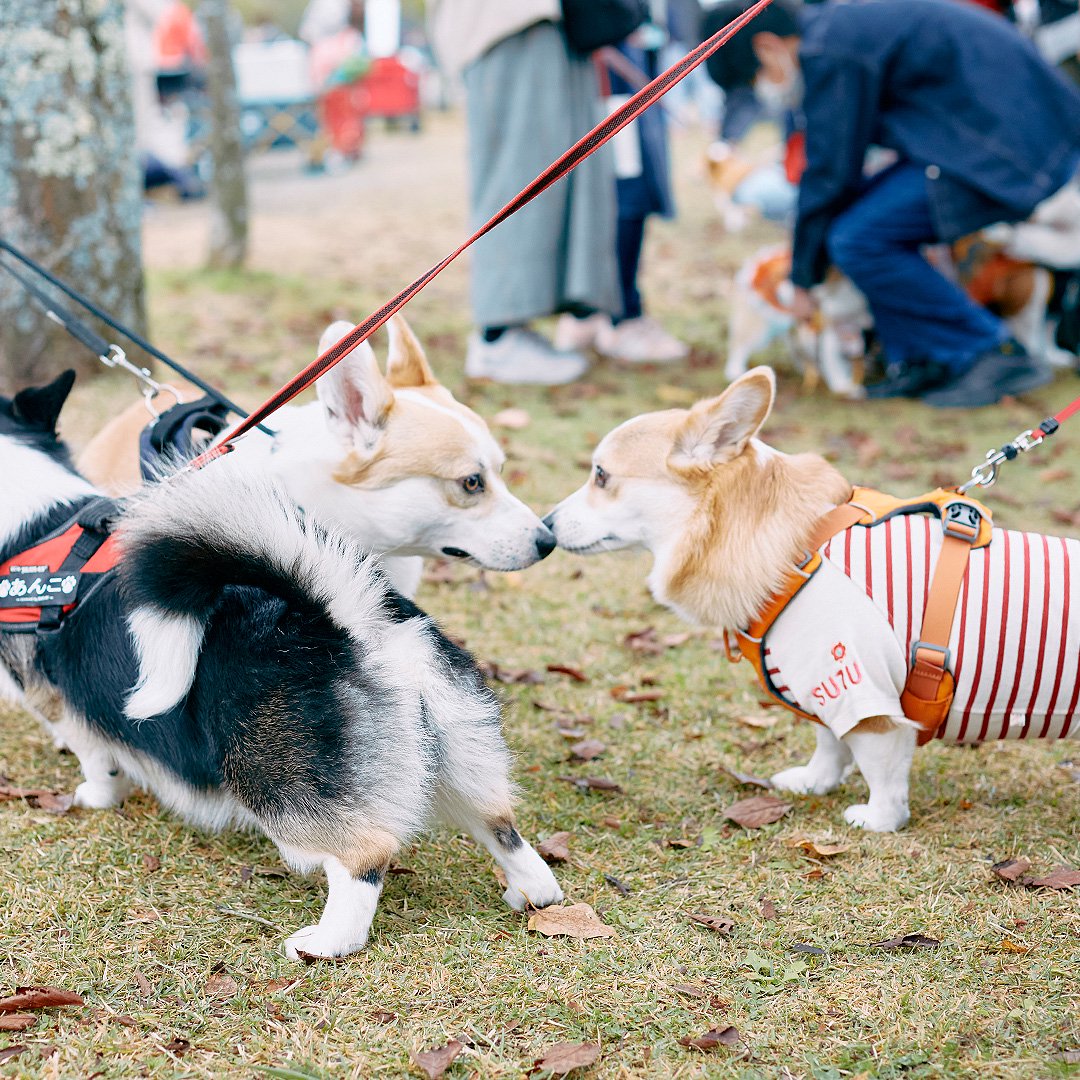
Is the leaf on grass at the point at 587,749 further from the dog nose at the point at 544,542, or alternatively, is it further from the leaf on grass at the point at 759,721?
the dog nose at the point at 544,542

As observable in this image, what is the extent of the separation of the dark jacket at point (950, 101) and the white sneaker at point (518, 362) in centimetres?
174

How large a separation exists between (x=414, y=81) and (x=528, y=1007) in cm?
1953

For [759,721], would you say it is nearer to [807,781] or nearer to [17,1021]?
[807,781]

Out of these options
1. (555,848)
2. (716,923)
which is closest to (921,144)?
(555,848)

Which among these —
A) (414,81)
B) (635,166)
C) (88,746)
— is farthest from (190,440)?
(414,81)

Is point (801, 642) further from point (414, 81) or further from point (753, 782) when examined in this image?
point (414, 81)

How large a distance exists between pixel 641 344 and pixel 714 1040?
17.1 feet

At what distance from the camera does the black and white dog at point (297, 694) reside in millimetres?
2084

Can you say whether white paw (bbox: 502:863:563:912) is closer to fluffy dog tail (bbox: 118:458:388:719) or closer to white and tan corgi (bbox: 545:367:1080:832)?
fluffy dog tail (bbox: 118:458:388:719)

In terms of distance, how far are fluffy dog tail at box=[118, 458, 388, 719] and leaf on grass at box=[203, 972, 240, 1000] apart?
494mm

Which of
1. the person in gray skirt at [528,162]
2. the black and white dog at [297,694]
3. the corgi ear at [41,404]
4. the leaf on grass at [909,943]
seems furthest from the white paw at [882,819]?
the person in gray skirt at [528,162]

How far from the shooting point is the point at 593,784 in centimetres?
282

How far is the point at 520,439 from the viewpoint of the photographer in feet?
17.3

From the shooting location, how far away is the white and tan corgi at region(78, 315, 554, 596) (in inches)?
103
